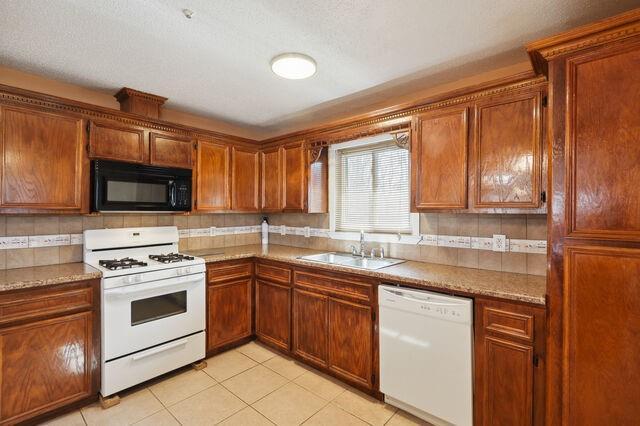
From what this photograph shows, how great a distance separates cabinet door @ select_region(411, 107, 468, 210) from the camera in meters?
2.12

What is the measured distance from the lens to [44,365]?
2.00m

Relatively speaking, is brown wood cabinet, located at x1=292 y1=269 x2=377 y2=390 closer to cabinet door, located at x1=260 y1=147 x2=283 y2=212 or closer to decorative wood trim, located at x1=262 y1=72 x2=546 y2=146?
cabinet door, located at x1=260 y1=147 x2=283 y2=212

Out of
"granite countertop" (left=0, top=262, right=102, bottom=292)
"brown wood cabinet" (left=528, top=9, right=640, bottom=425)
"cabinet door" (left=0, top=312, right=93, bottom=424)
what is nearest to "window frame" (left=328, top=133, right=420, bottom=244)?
"brown wood cabinet" (left=528, top=9, right=640, bottom=425)

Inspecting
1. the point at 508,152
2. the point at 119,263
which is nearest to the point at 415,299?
the point at 508,152

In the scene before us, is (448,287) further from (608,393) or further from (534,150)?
(534,150)

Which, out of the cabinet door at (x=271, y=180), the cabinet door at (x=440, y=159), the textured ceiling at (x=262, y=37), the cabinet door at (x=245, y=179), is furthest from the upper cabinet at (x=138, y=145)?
the cabinet door at (x=440, y=159)

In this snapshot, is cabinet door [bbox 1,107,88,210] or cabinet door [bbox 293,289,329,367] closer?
cabinet door [bbox 1,107,88,210]

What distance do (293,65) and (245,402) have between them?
2.45m

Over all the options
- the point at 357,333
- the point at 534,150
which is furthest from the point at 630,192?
the point at 357,333

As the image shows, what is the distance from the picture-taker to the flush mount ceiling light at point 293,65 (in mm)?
2062

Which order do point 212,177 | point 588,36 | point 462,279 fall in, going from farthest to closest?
1. point 212,177
2. point 462,279
3. point 588,36

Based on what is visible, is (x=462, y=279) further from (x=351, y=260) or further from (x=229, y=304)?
(x=229, y=304)

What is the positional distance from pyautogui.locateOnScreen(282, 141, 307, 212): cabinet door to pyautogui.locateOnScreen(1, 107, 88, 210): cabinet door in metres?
1.78

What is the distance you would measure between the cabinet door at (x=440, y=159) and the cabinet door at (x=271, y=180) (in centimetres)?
159
